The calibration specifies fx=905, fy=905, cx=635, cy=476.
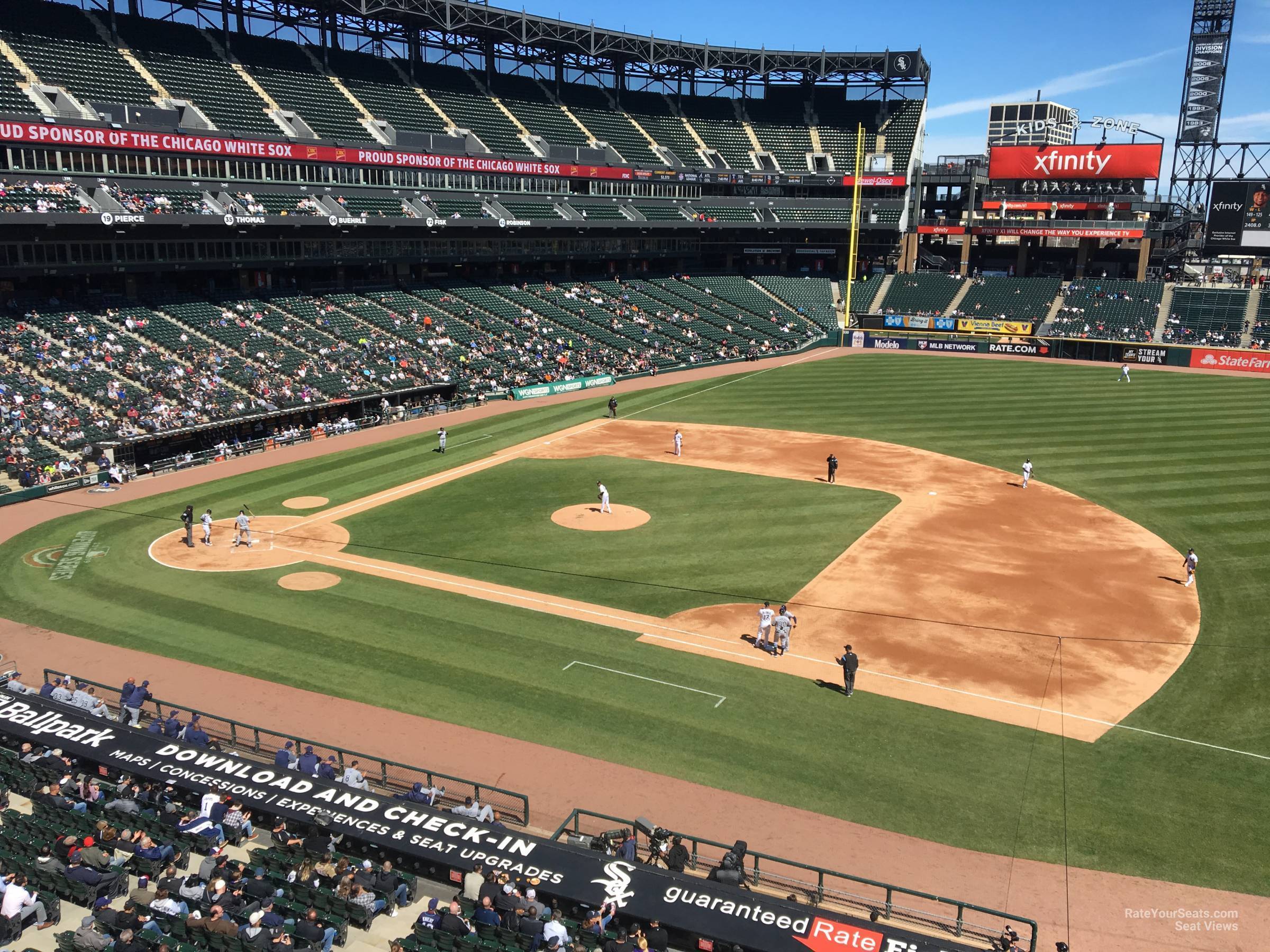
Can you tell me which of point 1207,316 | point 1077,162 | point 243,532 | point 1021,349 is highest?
point 1077,162

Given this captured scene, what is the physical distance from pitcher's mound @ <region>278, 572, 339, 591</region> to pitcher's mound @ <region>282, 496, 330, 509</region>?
7.60 meters

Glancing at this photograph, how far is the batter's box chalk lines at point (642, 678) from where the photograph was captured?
67.8ft

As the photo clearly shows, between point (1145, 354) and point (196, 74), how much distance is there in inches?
2963

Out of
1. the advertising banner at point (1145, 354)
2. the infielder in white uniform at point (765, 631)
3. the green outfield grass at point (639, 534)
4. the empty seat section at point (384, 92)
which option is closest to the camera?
the infielder in white uniform at point (765, 631)

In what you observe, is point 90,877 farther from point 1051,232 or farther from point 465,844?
point 1051,232

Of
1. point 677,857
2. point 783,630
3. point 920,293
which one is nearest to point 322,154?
point 783,630

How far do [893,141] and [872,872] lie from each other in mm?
95371

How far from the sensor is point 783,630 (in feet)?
73.7

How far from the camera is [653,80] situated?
99375mm

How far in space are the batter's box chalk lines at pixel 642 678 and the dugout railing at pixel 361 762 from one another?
5078mm

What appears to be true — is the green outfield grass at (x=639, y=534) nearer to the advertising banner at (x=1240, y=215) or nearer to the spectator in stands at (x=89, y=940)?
the spectator in stands at (x=89, y=940)

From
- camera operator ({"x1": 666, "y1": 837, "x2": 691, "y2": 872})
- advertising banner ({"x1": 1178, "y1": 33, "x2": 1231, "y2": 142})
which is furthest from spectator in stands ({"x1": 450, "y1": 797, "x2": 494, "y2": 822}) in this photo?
advertising banner ({"x1": 1178, "y1": 33, "x2": 1231, "y2": 142})

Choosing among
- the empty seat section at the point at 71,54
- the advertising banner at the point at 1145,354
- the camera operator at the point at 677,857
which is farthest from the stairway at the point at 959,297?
the camera operator at the point at 677,857

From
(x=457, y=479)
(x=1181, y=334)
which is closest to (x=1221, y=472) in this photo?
(x=457, y=479)
